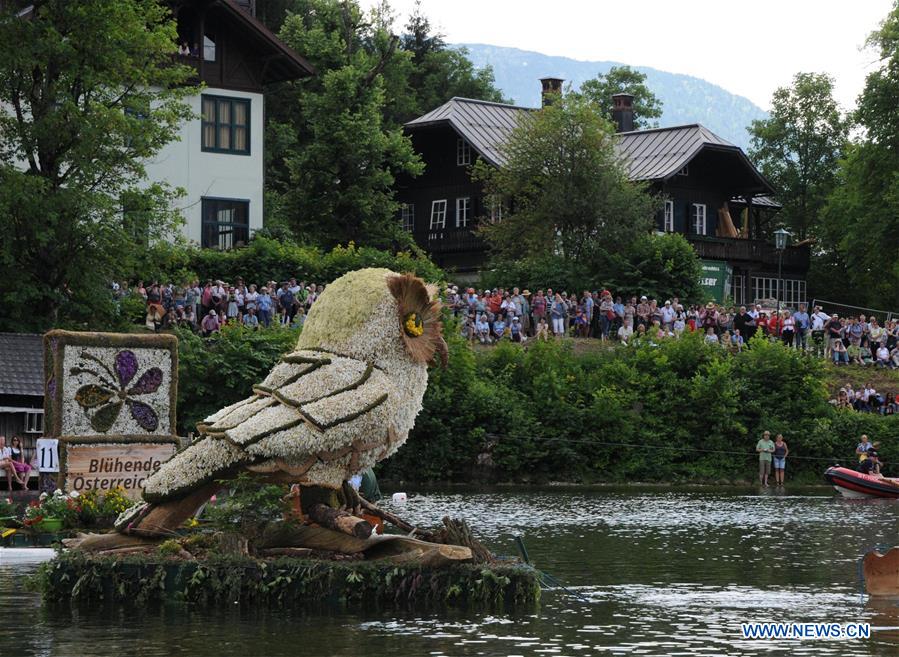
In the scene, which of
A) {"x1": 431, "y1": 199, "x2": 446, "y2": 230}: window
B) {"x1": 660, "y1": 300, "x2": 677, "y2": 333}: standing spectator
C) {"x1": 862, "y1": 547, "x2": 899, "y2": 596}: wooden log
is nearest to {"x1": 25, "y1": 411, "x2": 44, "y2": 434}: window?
{"x1": 862, "y1": 547, "x2": 899, "y2": 596}: wooden log

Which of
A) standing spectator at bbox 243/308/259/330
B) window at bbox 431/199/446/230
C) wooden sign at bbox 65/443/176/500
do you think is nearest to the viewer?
wooden sign at bbox 65/443/176/500

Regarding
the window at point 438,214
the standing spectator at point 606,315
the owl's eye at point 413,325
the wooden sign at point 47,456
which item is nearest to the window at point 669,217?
the window at point 438,214

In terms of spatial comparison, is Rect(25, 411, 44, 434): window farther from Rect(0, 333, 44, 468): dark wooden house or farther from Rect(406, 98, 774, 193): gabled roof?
Rect(406, 98, 774, 193): gabled roof

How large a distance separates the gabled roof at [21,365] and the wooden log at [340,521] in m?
19.9

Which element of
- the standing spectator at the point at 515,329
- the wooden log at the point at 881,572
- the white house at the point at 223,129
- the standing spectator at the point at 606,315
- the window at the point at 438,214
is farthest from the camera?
the window at the point at 438,214

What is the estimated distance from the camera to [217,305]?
161 ft

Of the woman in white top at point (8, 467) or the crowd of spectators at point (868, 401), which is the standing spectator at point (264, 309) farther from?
the crowd of spectators at point (868, 401)

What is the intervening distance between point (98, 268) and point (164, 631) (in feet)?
93.0

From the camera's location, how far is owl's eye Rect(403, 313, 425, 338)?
70.6ft

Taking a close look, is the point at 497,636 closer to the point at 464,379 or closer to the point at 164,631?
the point at 164,631

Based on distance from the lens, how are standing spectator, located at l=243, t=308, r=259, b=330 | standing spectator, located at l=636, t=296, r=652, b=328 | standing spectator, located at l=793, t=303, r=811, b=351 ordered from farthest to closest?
standing spectator, located at l=793, t=303, r=811, b=351 < standing spectator, located at l=636, t=296, r=652, b=328 < standing spectator, located at l=243, t=308, r=259, b=330

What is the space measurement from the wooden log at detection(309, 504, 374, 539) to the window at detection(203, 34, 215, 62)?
144 ft

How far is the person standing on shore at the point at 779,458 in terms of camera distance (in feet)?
167

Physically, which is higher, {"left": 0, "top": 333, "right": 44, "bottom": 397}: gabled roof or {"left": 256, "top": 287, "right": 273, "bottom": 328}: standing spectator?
{"left": 256, "top": 287, "right": 273, "bottom": 328}: standing spectator
